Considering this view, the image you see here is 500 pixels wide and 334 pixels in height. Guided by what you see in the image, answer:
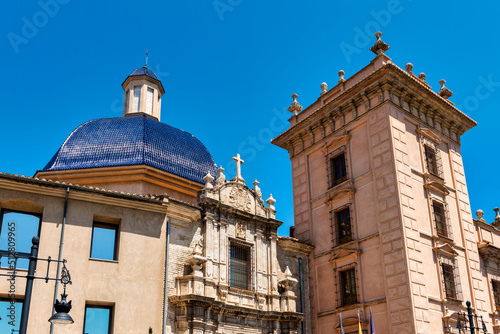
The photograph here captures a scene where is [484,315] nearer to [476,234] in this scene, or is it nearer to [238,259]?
[476,234]

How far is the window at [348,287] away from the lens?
2267 centimetres

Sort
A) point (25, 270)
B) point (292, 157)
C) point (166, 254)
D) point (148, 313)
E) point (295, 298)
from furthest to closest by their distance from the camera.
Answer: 1. point (292, 157)
2. point (295, 298)
3. point (166, 254)
4. point (148, 313)
5. point (25, 270)

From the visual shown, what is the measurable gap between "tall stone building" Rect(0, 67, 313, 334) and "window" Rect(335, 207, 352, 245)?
169cm

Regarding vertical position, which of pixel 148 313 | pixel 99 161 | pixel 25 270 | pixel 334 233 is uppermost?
pixel 99 161

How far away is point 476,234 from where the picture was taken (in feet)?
87.1

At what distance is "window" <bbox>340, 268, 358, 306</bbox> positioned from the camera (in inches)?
893

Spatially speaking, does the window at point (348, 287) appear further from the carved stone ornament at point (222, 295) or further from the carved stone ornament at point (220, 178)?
the carved stone ornament at point (220, 178)

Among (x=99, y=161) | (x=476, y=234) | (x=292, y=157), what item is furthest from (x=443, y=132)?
(x=99, y=161)

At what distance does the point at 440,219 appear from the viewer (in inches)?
938

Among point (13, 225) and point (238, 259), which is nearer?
point (13, 225)

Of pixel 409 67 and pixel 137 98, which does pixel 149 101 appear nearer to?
pixel 137 98

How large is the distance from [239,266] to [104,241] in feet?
19.8

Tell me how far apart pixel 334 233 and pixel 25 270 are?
516 inches

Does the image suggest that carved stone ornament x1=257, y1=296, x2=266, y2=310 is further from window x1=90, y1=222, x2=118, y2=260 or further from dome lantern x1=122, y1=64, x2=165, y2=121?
dome lantern x1=122, y1=64, x2=165, y2=121
